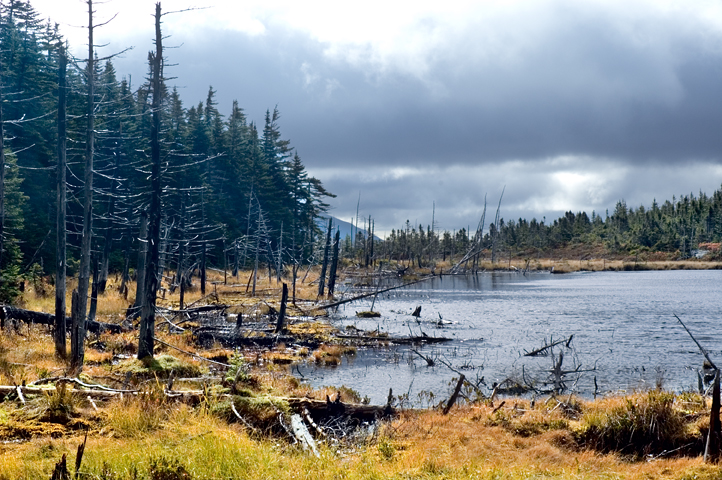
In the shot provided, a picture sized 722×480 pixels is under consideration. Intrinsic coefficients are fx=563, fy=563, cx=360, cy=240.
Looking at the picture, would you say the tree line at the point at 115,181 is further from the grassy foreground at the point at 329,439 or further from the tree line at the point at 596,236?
the tree line at the point at 596,236


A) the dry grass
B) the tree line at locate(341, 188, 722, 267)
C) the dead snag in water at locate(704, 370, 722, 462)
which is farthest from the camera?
the tree line at locate(341, 188, 722, 267)

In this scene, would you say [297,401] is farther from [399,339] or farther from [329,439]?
[399,339]

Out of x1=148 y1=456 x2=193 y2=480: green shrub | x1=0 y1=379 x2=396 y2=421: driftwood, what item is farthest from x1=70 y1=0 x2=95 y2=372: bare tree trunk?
x1=148 y1=456 x2=193 y2=480: green shrub

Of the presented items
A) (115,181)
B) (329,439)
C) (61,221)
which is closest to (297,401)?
(329,439)

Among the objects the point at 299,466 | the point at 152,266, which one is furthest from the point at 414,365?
the point at 299,466

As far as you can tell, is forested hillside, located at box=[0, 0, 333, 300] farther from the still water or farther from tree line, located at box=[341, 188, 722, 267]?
tree line, located at box=[341, 188, 722, 267]

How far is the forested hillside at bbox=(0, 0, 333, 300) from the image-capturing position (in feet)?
89.9

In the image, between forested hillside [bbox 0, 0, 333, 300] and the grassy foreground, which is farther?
forested hillside [bbox 0, 0, 333, 300]

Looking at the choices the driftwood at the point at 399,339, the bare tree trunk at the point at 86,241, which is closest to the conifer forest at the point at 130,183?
the bare tree trunk at the point at 86,241

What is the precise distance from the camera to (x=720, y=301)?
157 ft

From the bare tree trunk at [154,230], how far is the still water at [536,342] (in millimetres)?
5987

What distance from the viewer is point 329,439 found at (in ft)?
33.6

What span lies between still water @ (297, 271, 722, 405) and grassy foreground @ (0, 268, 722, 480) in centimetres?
267

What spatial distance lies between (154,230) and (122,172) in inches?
1224
